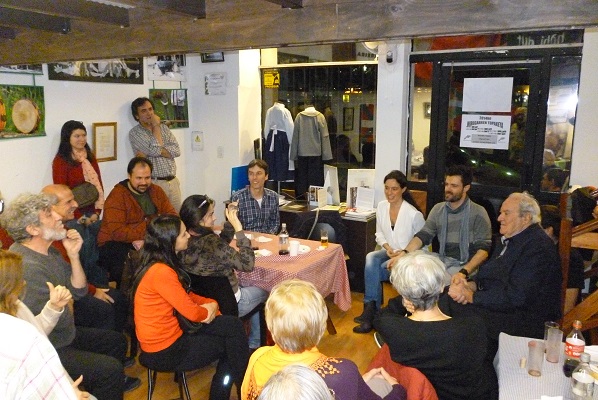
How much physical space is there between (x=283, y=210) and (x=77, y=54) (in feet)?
8.30

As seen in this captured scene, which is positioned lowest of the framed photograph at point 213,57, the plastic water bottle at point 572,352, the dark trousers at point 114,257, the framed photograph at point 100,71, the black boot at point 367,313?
the black boot at point 367,313

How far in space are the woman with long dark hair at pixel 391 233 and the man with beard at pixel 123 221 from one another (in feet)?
6.11

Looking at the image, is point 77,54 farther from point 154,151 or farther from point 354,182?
point 354,182

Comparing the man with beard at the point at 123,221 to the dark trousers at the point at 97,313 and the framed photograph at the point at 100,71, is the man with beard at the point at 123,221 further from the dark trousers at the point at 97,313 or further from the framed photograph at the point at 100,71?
the framed photograph at the point at 100,71

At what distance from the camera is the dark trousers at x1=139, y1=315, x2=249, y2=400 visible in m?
2.67

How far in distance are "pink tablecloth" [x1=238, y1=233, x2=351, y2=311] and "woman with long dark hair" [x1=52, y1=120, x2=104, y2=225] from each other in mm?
1583

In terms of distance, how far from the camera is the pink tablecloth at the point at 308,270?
11.1 feet

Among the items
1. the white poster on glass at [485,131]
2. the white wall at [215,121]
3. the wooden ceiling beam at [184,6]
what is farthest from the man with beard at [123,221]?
the white poster on glass at [485,131]

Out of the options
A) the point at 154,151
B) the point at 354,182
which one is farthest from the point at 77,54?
the point at 354,182

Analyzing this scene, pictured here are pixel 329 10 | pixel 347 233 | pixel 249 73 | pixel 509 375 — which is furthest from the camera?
pixel 249 73

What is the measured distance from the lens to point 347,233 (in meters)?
4.93

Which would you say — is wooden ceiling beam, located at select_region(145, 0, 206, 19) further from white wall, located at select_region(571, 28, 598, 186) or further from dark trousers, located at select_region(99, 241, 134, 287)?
white wall, located at select_region(571, 28, 598, 186)

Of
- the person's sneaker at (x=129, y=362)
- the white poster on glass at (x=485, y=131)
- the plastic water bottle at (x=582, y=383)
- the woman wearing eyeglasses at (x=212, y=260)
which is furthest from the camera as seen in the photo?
the white poster on glass at (x=485, y=131)

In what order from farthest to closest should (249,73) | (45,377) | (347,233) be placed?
(249,73) → (347,233) → (45,377)
